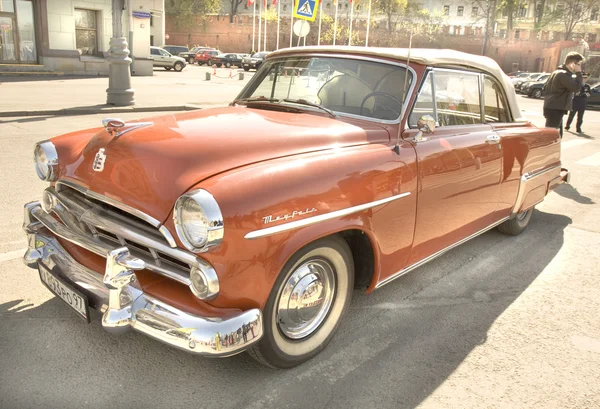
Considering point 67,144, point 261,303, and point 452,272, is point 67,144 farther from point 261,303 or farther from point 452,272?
point 452,272

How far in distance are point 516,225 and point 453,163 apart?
204cm

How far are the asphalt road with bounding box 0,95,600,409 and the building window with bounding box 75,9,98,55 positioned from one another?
24296 mm

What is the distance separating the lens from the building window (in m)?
25.5

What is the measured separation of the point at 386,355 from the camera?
3012 mm

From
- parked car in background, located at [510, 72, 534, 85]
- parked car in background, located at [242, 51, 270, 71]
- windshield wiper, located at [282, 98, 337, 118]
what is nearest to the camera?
windshield wiper, located at [282, 98, 337, 118]

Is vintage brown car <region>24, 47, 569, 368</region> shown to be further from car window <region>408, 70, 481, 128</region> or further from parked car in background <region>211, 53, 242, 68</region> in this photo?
parked car in background <region>211, 53, 242, 68</region>

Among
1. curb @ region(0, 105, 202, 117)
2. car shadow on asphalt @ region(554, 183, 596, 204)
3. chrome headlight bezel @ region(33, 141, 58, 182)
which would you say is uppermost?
chrome headlight bezel @ region(33, 141, 58, 182)

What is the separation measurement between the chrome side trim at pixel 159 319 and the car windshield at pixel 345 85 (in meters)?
1.72

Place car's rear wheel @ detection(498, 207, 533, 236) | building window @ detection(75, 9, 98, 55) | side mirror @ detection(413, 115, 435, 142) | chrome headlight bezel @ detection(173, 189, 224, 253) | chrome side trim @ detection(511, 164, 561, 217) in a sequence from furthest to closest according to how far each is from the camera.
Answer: building window @ detection(75, 9, 98, 55), car's rear wheel @ detection(498, 207, 533, 236), chrome side trim @ detection(511, 164, 561, 217), side mirror @ detection(413, 115, 435, 142), chrome headlight bezel @ detection(173, 189, 224, 253)

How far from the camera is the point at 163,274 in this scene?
8.00 feet

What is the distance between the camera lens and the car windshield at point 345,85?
346cm

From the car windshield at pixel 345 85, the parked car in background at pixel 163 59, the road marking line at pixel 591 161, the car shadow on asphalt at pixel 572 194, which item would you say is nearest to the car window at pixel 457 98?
the car windshield at pixel 345 85

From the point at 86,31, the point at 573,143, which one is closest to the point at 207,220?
the point at 573,143

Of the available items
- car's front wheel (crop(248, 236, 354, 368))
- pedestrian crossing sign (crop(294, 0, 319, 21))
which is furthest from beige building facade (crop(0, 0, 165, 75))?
car's front wheel (crop(248, 236, 354, 368))
